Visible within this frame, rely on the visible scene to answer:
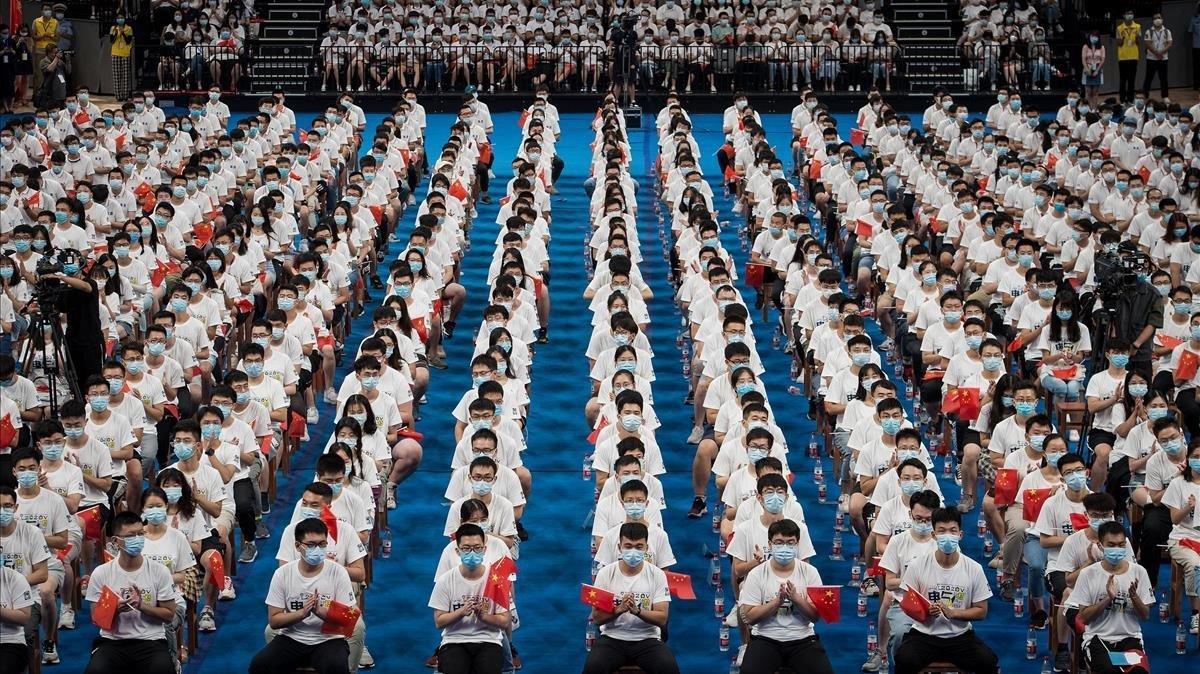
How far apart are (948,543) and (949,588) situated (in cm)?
29

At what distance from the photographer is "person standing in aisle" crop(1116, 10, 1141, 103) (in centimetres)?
3042

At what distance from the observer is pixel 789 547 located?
34.6ft

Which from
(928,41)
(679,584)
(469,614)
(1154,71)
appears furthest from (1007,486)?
(928,41)

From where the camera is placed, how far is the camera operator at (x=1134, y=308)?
14969mm

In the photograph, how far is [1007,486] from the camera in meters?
12.1

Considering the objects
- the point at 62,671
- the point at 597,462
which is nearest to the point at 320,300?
the point at 597,462

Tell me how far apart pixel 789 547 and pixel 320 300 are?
7253mm

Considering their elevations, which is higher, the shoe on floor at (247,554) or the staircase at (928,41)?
the staircase at (928,41)

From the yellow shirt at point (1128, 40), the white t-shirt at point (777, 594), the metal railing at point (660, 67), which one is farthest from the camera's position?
the metal railing at point (660, 67)

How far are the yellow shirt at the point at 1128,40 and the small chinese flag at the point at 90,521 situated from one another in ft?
76.4

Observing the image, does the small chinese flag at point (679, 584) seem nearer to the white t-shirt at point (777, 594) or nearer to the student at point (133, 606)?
the white t-shirt at point (777, 594)

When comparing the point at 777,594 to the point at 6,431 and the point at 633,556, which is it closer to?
the point at 633,556

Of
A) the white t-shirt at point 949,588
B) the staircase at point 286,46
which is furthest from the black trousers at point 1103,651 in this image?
the staircase at point 286,46

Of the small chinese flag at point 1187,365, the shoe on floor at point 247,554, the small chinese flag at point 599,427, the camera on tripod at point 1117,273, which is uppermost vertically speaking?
the camera on tripod at point 1117,273
